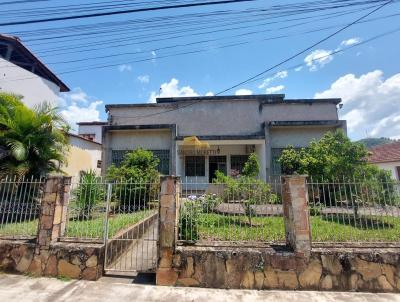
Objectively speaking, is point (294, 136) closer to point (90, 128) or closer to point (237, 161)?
point (237, 161)

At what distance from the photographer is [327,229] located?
630 cm

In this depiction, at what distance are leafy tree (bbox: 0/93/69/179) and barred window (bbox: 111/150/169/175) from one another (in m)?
5.73

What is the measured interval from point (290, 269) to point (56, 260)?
461 cm

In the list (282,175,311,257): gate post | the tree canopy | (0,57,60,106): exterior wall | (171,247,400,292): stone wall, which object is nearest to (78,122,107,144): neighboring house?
(0,57,60,106): exterior wall

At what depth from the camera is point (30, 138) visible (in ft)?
26.5

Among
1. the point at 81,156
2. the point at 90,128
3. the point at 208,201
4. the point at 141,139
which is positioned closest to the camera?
the point at 208,201

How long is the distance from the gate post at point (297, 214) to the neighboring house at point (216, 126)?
358 inches

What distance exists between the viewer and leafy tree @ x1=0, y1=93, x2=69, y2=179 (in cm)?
767

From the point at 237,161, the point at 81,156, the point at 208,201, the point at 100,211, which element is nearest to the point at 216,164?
the point at 237,161

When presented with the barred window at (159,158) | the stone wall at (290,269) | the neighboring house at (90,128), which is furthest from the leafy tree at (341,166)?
the neighboring house at (90,128)

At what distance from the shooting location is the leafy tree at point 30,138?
25.2 ft

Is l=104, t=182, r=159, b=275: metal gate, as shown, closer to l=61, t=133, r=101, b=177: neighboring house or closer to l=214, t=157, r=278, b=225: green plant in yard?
l=214, t=157, r=278, b=225: green plant in yard

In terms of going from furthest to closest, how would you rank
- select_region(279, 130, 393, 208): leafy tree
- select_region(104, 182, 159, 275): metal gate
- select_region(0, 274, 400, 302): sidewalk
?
1. select_region(279, 130, 393, 208): leafy tree
2. select_region(104, 182, 159, 275): metal gate
3. select_region(0, 274, 400, 302): sidewalk

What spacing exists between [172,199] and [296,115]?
39.5 feet
